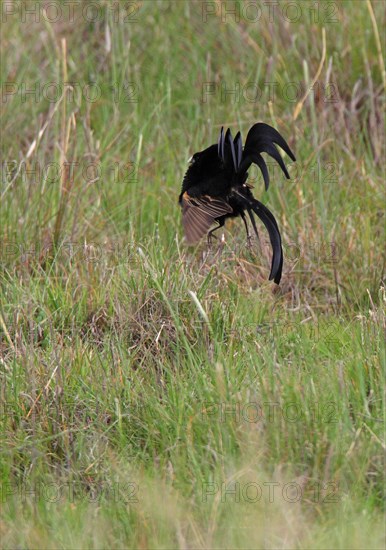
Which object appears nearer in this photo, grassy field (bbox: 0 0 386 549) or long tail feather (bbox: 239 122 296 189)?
grassy field (bbox: 0 0 386 549)

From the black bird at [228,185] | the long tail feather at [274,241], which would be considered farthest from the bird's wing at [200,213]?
the long tail feather at [274,241]

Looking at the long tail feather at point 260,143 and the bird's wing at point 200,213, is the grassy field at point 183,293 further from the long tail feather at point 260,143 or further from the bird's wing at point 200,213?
the long tail feather at point 260,143

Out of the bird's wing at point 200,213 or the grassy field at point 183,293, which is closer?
the grassy field at point 183,293

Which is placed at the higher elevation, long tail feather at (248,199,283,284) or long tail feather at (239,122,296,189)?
long tail feather at (239,122,296,189)

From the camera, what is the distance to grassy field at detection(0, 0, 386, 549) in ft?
10.8

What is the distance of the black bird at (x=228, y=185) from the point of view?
175 inches

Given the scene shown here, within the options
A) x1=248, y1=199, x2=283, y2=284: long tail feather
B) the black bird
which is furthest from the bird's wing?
x1=248, y1=199, x2=283, y2=284: long tail feather

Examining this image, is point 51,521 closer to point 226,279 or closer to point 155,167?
point 226,279

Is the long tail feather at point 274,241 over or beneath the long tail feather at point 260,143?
beneath

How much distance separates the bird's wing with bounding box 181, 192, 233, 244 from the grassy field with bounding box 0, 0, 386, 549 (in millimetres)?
248

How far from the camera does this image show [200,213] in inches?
179

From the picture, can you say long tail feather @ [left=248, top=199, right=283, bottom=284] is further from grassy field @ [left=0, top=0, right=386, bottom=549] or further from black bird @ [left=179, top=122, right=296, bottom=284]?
grassy field @ [left=0, top=0, right=386, bottom=549]

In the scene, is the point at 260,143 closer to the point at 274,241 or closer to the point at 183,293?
the point at 274,241

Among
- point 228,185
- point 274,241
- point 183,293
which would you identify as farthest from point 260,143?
point 183,293
